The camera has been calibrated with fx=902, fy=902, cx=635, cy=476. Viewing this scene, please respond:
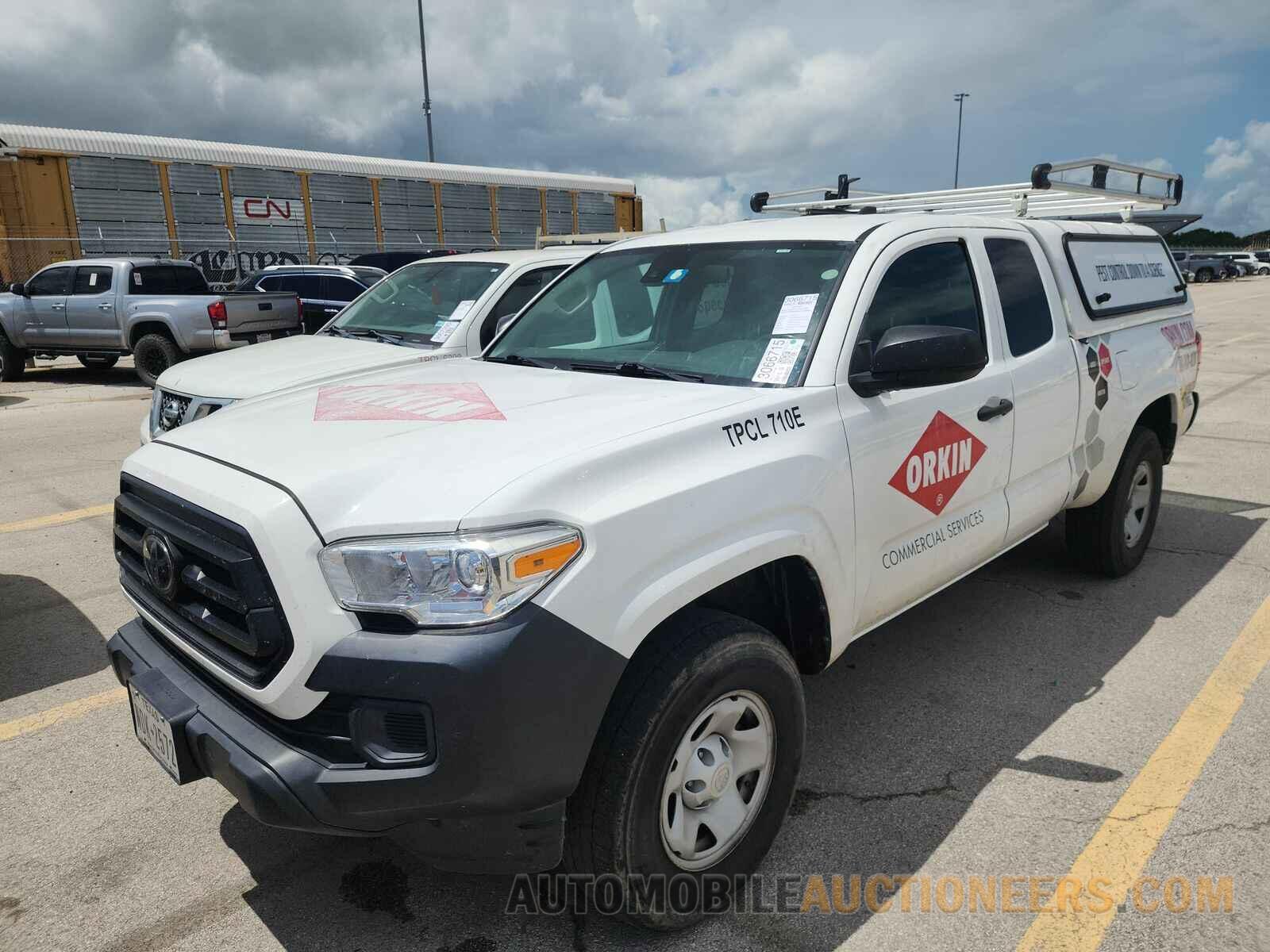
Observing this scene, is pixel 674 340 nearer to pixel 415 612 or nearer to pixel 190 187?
pixel 415 612

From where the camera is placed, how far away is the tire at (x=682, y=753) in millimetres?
2109

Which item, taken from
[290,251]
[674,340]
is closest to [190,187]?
[290,251]

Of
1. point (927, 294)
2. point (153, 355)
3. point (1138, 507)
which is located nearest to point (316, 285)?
point (153, 355)

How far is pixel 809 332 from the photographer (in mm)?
2859

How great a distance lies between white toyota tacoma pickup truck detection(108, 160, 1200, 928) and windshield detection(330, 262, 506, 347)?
3087 millimetres

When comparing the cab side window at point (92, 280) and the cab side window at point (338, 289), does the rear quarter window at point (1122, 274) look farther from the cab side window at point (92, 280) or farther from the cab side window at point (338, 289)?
the cab side window at point (92, 280)

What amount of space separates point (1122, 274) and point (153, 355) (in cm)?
1195

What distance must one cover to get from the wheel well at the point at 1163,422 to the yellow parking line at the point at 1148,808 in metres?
1.38

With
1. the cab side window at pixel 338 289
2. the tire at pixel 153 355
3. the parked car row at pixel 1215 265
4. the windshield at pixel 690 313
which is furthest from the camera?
Result: the parked car row at pixel 1215 265

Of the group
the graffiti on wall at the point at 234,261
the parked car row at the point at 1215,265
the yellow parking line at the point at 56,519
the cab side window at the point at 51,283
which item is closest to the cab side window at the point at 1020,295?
the yellow parking line at the point at 56,519

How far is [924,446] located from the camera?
3041 millimetres

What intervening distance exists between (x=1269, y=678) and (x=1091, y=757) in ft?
3.79

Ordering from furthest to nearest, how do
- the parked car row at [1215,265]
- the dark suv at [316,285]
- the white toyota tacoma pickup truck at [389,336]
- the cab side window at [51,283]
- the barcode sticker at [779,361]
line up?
the parked car row at [1215,265] < the dark suv at [316,285] < the cab side window at [51,283] < the white toyota tacoma pickup truck at [389,336] < the barcode sticker at [779,361]

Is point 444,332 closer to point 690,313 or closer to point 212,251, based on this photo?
point 690,313
